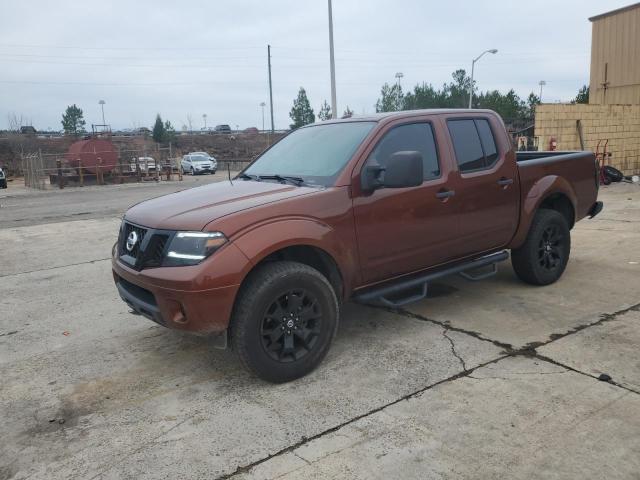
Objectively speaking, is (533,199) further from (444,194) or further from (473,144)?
(444,194)

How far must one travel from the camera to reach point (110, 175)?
90.8ft

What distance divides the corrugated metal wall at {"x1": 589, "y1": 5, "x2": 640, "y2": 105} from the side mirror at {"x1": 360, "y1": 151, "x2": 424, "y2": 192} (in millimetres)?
18995

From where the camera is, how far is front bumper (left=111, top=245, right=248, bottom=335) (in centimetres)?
330

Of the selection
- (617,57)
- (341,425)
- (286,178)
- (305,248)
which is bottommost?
(341,425)

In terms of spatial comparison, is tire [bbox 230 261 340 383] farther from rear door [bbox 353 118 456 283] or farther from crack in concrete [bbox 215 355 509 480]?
crack in concrete [bbox 215 355 509 480]

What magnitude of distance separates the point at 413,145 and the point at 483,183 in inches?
31.8

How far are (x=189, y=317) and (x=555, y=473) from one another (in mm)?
2177

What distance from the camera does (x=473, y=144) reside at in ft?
16.1

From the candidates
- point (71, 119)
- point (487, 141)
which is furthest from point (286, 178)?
point (71, 119)

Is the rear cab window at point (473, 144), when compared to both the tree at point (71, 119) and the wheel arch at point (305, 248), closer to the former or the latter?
the wheel arch at point (305, 248)

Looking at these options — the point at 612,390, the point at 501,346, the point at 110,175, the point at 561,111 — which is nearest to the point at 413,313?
the point at 501,346

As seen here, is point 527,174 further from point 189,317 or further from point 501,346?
point 189,317

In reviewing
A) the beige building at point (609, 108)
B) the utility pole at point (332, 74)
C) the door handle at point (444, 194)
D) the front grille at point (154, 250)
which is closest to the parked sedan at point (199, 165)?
the utility pole at point (332, 74)

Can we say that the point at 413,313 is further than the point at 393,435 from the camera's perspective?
Yes
